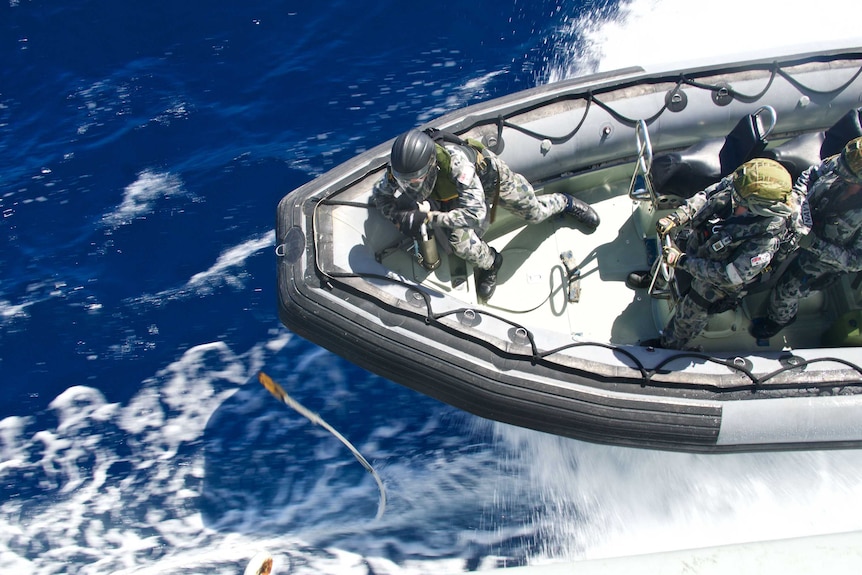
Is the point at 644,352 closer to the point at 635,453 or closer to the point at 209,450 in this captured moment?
the point at 635,453

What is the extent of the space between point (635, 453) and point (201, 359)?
3.30m

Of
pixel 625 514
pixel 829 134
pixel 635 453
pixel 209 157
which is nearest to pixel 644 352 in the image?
pixel 635 453

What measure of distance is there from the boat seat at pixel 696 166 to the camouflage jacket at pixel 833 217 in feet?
1.78

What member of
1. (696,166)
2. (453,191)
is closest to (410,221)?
(453,191)

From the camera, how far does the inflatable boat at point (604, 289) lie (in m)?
3.43

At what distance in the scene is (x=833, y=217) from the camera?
10.4 ft

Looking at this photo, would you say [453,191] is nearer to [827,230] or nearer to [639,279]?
[639,279]

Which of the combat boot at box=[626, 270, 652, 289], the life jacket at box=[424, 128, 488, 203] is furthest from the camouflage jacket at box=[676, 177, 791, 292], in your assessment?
the life jacket at box=[424, 128, 488, 203]

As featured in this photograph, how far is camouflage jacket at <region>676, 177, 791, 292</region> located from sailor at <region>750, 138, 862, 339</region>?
0.90 ft

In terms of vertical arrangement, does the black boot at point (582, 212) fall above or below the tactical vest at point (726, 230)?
below

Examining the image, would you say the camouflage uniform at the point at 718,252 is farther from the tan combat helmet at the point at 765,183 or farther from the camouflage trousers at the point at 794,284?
the camouflage trousers at the point at 794,284

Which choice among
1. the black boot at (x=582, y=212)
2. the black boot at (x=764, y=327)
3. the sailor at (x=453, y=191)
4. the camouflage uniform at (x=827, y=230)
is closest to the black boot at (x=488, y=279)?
the sailor at (x=453, y=191)

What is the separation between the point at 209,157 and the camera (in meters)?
6.21

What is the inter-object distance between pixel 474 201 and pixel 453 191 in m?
0.14
